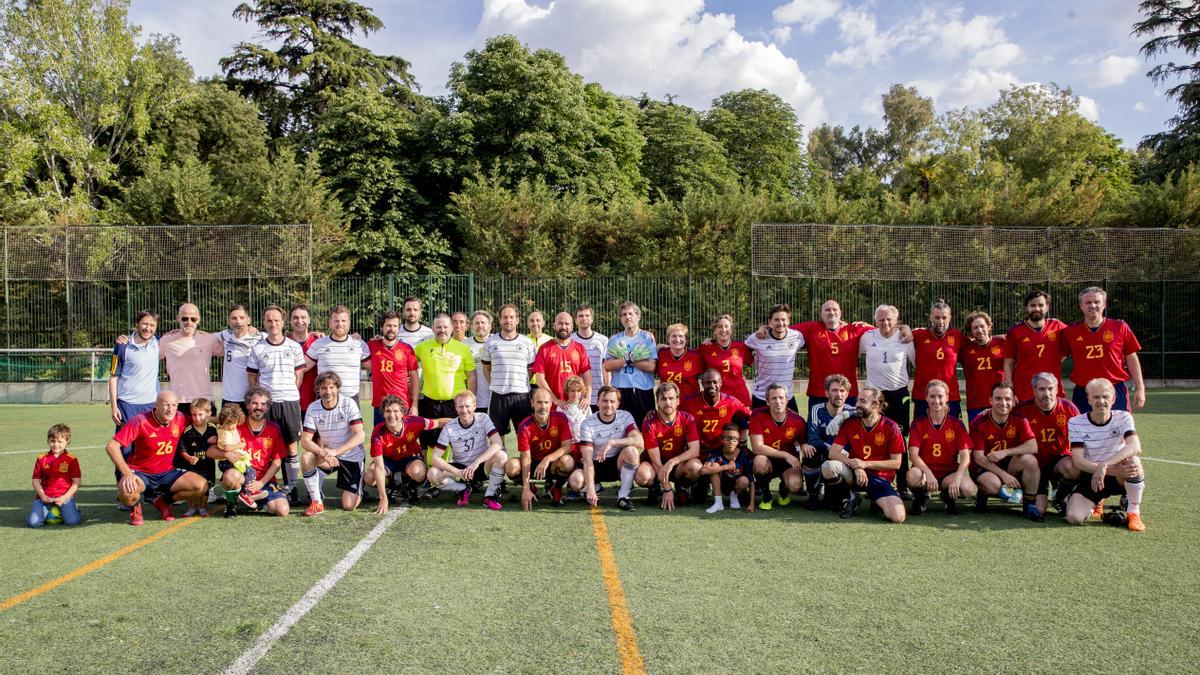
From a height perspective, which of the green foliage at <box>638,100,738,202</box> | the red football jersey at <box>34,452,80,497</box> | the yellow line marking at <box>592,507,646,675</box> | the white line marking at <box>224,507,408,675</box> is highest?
the green foliage at <box>638,100,738,202</box>

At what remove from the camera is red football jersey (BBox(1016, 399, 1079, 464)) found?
675 centimetres

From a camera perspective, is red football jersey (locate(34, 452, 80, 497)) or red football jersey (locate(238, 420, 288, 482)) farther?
red football jersey (locate(238, 420, 288, 482))

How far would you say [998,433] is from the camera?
689 cm

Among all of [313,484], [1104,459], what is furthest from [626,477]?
[1104,459]

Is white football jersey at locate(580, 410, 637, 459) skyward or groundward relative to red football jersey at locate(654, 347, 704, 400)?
groundward

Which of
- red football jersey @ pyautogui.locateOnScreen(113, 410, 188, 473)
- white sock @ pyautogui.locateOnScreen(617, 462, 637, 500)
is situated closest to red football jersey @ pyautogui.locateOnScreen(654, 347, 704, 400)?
white sock @ pyautogui.locateOnScreen(617, 462, 637, 500)

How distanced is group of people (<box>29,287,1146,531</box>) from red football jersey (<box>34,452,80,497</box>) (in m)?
0.02

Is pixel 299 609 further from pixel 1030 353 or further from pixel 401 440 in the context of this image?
pixel 1030 353

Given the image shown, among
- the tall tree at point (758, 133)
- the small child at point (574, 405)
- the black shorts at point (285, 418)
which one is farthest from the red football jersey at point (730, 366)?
the tall tree at point (758, 133)

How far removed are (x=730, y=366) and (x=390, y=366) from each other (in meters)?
3.17

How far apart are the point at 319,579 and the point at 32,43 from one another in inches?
1181

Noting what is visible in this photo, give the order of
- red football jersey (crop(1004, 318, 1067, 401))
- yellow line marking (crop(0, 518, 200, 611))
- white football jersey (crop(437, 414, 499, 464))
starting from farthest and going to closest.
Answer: red football jersey (crop(1004, 318, 1067, 401)) → white football jersey (crop(437, 414, 499, 464)) → yellow line marking (crop(0, 518, 200, 611))

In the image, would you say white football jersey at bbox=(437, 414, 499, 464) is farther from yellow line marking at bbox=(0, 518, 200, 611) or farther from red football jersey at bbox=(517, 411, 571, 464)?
yellow line marking at bbox=(0, 518, 200, 611)

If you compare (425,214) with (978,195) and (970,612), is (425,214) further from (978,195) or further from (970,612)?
(970,612)
